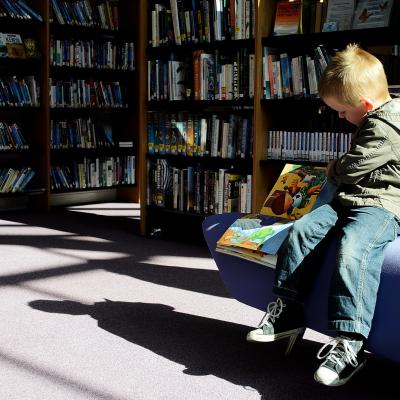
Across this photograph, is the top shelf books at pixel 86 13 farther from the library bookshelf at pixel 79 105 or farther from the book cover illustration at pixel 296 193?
the book cover illustration at pixel 296 193

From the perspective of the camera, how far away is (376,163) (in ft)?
7.48

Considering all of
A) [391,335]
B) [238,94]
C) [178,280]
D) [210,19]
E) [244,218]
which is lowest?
[178,280]

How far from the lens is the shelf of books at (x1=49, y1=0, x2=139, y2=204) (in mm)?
6285

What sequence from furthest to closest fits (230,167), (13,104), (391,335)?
(13,104), (230,167), (391,335)

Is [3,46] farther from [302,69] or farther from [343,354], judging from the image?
[343,354]

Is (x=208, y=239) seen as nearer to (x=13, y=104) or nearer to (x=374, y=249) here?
(x=374, y=249)

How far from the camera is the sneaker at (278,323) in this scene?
2.29 metres

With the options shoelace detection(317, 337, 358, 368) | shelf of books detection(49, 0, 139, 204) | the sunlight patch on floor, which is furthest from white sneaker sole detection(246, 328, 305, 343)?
shelf of books detection(49, 0, 139, 204)

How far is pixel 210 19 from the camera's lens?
179 inches

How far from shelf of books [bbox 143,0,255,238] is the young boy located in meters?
1.99

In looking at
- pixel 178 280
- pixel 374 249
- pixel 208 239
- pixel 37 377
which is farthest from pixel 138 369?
pixel 178 280

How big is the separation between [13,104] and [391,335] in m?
4.59

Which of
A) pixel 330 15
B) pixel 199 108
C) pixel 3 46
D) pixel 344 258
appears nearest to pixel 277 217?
pixel 344 258

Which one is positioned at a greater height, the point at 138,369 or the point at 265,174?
the point at 265,174
